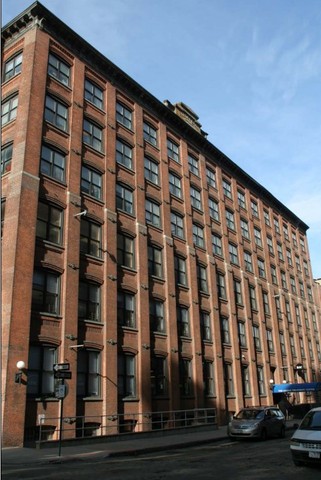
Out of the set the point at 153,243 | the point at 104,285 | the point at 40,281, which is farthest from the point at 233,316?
the point at 40,281

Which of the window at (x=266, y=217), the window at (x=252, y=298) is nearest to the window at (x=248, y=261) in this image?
the window at (x=252, y=298)

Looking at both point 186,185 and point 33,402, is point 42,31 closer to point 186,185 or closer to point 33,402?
point 186,185

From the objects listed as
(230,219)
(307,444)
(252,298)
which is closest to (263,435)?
(307,444)

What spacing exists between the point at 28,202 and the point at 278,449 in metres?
15.1

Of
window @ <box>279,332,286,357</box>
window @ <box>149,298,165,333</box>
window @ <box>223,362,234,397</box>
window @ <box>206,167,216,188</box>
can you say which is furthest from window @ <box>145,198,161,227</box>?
window @ <box>279,332,286,357</box>

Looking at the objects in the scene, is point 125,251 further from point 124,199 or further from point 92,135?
point 92,135

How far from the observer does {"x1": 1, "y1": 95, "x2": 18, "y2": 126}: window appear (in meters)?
24.4

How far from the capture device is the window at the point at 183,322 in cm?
3047

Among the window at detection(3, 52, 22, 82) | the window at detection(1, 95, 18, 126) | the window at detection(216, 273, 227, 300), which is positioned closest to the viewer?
the window at detection(1, 95, 18, 126)

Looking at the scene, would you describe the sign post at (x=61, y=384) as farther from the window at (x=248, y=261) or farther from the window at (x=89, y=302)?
the window at (x=248, y=261)

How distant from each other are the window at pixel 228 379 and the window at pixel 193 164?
15984 mm

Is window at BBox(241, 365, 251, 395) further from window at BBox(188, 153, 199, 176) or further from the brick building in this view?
window at BBox(188, 153, 199, 176)

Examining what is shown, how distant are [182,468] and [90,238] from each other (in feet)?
48.8

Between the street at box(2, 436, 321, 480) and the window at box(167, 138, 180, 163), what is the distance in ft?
80.8
